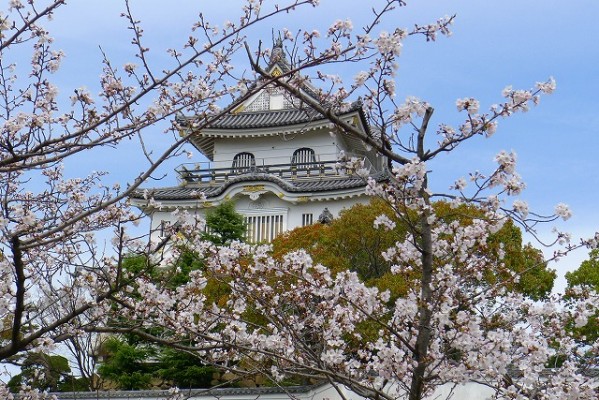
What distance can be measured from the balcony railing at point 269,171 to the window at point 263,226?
1.54 metres

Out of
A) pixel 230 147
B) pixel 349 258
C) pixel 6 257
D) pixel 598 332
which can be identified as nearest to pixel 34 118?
pixel 6 257

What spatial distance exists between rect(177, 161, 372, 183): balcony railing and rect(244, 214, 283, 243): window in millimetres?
1545

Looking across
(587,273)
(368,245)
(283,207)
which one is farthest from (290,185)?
(587,273)

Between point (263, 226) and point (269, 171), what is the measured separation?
2265mm

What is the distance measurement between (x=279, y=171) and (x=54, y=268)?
19139mm

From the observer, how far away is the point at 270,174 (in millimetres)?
25250

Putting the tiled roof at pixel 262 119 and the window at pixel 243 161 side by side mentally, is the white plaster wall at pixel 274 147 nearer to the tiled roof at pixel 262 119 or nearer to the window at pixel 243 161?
the window at pixel 243 161

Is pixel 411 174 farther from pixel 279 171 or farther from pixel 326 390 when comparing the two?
pixel 279 171

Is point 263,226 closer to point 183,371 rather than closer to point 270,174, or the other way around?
point 270,174

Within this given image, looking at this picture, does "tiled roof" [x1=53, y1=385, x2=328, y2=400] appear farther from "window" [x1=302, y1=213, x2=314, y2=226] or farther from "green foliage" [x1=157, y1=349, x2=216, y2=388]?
"window" [x1=302, y1=213, x2=314, y2=226]

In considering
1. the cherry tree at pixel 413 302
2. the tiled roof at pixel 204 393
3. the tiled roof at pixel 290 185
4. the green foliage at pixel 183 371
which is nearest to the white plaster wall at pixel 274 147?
the tiled roof at pixel 290 185

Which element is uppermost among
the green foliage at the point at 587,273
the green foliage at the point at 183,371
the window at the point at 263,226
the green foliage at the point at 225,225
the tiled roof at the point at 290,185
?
the tiled roof at the point at 290,185

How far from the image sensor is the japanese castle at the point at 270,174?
2422cm

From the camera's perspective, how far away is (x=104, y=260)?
22.2ft
